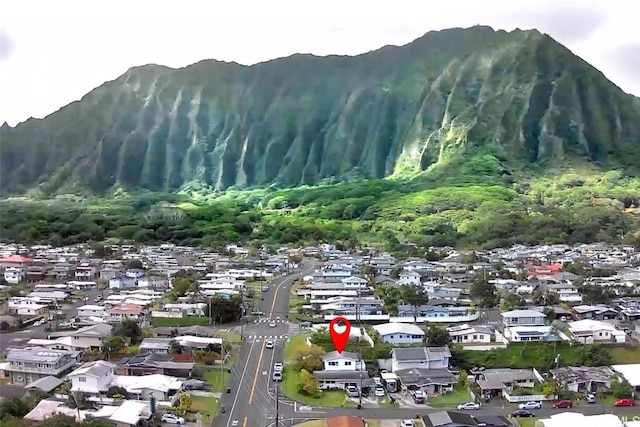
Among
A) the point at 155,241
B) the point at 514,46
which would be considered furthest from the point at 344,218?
the point at 514,46

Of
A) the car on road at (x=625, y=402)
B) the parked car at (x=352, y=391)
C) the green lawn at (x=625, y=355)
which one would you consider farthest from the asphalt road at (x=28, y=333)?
the green lawn at (x=625, y=355)

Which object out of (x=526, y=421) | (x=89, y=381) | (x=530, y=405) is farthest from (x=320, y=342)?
(x=89, y=381)

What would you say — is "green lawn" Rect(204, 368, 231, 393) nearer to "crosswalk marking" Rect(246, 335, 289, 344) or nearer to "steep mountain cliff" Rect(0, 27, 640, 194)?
"crosswalk marking" Rect(246, 335, 289, 344)

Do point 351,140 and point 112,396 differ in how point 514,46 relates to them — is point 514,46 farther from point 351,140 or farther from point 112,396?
point 112,396

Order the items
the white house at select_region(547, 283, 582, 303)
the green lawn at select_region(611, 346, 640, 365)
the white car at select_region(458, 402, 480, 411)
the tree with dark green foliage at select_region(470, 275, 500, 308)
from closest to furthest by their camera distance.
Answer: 1. the white car at select_region(458, 402, 480, 411)
2. the green lawn at select_region(611, 346, 640, 365)
3. the tree with dark green foliage at select_region(470, 275, 500, 308)
4. the white house at select_region(547, 283, 582, 303)

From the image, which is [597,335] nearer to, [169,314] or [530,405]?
[530,405]

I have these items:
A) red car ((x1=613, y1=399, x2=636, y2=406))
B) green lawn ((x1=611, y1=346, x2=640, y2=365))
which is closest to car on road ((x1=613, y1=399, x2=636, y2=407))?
red car ((x1=613, y1=399, x2=636, y2=406))
